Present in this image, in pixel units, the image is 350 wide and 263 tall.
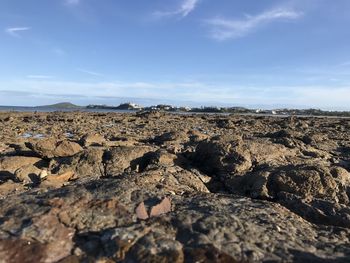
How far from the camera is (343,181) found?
7574mm

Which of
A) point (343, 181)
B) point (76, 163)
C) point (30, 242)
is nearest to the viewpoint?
point (30, 242)

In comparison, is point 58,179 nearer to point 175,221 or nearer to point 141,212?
point 141,212

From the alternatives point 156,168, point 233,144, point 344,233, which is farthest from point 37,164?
point 344,233

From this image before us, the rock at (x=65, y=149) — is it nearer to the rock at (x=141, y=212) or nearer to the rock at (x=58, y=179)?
the rock at (x=58, y=179)

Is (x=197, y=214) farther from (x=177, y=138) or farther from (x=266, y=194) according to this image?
(x=177, y=138)

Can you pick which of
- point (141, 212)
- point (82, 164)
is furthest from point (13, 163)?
point (141, 212)

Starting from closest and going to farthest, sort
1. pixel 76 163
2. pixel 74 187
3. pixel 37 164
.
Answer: pixel 74 187
pixel 76 163
pixel 37 164

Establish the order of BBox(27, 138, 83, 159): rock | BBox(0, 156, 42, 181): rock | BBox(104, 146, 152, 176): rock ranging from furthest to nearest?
BBox(27, 138, 83, 159): rock < BBox(0, 156, 42, 181): rock < BBox(104, 146, 152, 176): rock

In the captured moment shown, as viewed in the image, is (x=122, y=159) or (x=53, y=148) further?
(x=53, y=148)

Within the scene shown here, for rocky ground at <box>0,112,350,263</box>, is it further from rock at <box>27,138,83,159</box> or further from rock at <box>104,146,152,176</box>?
rock at <box>27,138,83,159</box>

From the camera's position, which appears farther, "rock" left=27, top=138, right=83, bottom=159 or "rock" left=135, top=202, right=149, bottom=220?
"rock" left=27, top=138, right=83, bottom=159

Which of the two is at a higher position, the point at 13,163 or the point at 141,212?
the point at 141,212

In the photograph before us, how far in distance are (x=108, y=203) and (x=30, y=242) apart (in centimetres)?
94

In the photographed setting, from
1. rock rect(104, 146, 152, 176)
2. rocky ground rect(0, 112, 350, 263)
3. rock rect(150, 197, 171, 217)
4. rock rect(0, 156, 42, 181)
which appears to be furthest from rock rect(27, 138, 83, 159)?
rock rect(150, 197, 171, 217)
